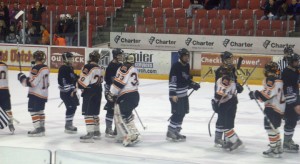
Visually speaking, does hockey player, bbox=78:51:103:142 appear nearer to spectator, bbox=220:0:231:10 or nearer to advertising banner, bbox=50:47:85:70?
advertising banner, bbox=50:47:85:70

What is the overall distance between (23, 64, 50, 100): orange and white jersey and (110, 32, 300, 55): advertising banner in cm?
898

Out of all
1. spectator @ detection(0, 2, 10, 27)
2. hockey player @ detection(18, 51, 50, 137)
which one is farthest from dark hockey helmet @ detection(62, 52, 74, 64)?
spectator @ detection(0, 2, 10, 27)

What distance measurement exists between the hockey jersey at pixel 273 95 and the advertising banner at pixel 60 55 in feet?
35.8

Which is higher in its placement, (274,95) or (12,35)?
(12,35)

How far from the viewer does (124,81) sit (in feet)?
28.2

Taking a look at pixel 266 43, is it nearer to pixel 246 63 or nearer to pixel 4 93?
pixel 246 63

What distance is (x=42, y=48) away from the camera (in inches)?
746

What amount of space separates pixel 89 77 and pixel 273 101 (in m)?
2.43

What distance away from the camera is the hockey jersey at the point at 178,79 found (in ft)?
29.5

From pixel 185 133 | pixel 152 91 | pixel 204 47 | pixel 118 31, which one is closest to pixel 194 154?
pixel 185 133

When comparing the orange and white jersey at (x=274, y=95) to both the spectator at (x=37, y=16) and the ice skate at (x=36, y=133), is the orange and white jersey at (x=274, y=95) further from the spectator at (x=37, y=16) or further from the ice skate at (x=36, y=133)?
the spectator at (x=37, y=16)

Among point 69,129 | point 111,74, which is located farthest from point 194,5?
point 111,74

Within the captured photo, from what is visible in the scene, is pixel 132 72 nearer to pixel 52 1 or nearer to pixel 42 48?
pixel 42 48

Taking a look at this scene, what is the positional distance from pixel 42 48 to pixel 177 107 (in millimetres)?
10506
